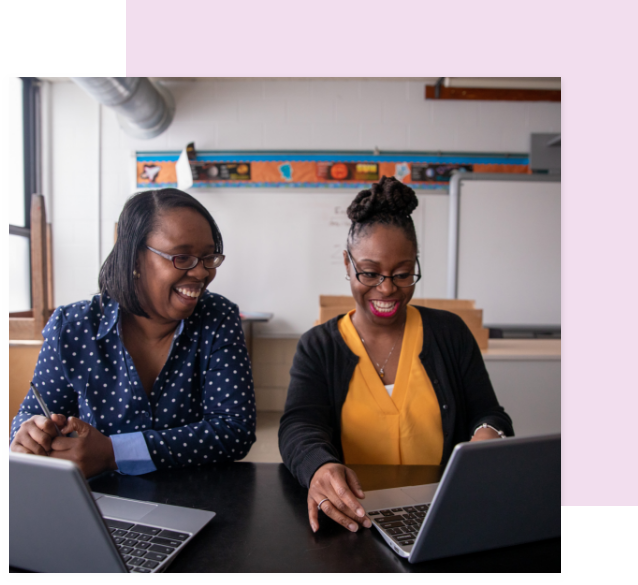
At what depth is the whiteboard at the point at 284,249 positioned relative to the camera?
322 centimetres

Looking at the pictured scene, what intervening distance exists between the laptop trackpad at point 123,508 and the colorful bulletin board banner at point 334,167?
2.66 meters

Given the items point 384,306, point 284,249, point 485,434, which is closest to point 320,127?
point 284,249

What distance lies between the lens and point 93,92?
6.62 ft

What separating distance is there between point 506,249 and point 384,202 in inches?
100

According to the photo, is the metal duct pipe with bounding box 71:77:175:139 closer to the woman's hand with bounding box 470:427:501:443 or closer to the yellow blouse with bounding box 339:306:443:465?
the yellow blouse with bounding box 339:306:443:465

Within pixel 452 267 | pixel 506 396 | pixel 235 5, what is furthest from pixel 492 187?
pixel 235 5

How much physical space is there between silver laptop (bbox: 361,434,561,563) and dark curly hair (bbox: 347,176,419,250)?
0.60m

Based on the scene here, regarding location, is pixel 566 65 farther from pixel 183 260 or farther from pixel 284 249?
pixel 284 249

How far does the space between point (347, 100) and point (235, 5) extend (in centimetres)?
255

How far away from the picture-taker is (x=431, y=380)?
104cm

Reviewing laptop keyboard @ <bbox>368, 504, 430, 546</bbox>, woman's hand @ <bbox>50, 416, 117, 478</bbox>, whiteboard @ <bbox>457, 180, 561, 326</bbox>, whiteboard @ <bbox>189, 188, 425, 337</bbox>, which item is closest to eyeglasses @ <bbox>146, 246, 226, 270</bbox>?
woman's hand @ <bbox>50, 416, 117, 478</bbox>

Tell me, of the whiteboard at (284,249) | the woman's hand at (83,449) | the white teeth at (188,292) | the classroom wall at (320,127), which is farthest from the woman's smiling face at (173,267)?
the whiteboard at (284,249)

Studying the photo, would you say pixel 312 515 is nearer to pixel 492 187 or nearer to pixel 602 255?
pixel 602 255

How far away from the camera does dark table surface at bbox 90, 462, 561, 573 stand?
54 cm
